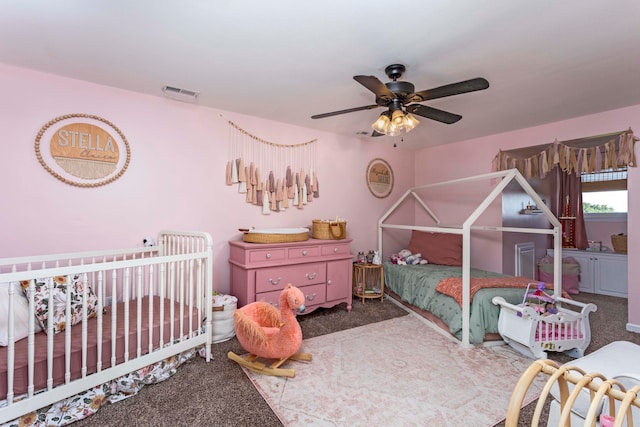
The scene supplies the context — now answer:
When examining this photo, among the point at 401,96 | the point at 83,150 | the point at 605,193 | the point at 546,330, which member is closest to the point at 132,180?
the point at 83,150

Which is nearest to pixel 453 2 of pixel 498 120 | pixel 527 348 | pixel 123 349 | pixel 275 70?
pixel 275 70

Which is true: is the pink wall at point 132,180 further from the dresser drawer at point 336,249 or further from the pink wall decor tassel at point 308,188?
the dresser drawer at point 336,249

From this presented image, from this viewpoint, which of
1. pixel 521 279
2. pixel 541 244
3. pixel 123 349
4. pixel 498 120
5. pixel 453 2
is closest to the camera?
pixel 453 2

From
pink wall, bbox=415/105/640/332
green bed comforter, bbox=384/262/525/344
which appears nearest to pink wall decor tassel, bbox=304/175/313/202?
green bed comforter, bbox=384/262/525/344

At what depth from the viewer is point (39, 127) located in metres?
2.28

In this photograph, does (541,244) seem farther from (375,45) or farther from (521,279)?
(375,45)

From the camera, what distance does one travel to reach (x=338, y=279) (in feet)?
10.9

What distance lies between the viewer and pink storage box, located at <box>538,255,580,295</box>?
14.4 ft

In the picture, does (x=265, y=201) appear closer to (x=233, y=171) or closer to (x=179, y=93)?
(x=233, y=171)

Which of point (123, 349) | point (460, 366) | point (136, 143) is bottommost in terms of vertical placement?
point (460, 366)

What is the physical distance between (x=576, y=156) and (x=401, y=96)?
2.53m

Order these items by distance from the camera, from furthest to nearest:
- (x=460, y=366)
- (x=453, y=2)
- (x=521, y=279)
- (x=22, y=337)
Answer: (x=521, y=279) < (x=460, y=366) < (x=22, y=337) < (x=453, y=2)

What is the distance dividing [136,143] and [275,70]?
1.47 m

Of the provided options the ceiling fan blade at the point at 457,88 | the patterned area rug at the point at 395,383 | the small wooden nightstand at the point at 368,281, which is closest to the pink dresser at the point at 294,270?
the small wooden nightstand at the point at 368,281
